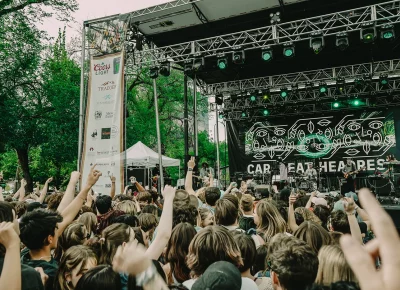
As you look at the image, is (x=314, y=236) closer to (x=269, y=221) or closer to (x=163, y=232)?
(x=269, y=221)

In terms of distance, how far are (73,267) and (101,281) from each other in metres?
0.74

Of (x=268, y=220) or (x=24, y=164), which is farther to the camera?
(x=24, y=164)

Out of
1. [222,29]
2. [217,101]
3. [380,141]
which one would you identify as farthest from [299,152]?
[222,29]

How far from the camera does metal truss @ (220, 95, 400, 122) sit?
1507cm

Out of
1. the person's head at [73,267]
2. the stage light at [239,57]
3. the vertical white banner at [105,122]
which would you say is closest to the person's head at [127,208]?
the person's head at [73,267]

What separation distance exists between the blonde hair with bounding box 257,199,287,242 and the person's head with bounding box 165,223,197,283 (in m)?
1.27

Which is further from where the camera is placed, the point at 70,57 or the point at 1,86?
the point at 70,57

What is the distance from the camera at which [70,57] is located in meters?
23.8

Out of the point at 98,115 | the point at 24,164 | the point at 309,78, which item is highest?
the point at 309,78

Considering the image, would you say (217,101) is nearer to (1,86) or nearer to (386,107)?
(386,107)

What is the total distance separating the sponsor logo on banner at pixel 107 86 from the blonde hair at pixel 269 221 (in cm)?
566

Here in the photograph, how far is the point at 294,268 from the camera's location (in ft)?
5.39

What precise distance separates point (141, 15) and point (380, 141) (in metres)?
12.1

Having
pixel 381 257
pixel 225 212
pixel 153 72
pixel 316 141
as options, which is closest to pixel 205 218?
pixel 225 212
